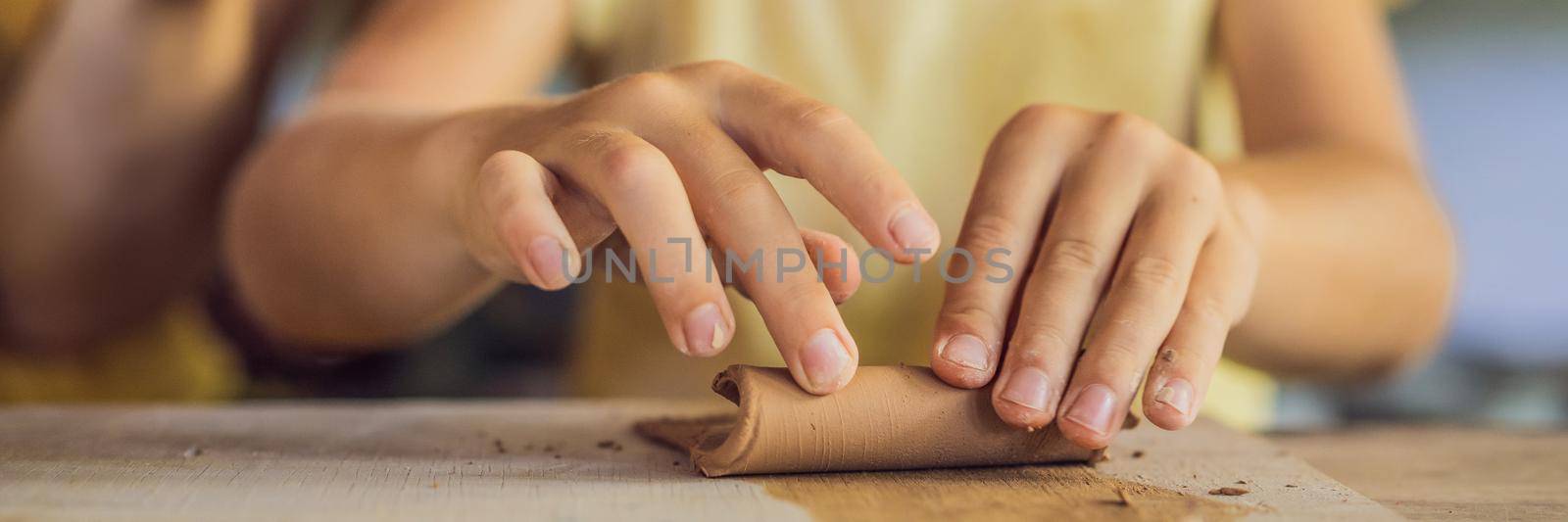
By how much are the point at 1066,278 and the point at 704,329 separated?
0.29 meters

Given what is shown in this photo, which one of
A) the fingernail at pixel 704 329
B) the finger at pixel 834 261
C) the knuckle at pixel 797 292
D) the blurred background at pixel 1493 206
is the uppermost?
the blurred background at pixel 1493 206

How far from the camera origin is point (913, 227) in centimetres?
78

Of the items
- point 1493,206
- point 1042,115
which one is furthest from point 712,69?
point 1493,206

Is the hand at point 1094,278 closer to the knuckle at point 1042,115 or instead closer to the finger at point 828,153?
the knuckle at point 1042,115

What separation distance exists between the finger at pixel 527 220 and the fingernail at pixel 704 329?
0.27ft

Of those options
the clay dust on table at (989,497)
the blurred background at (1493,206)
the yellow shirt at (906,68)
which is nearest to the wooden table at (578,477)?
the clay dust on table at (989,497)

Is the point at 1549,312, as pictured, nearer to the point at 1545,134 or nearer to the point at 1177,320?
the point at 1545,134

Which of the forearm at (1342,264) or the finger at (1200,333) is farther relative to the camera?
the forearm at (1342,264)

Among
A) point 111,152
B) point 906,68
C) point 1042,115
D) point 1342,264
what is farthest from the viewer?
point 111,152

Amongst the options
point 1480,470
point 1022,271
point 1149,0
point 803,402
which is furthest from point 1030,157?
point 1149,0

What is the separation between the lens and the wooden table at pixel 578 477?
0.70 meters

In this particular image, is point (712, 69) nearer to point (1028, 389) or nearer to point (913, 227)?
point (913, 227)

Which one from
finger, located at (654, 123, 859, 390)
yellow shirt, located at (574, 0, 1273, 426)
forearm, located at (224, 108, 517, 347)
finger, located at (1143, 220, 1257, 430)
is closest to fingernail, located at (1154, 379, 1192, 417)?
finger, located at (1143, 220, 1257, 430)

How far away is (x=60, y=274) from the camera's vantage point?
178 cm
